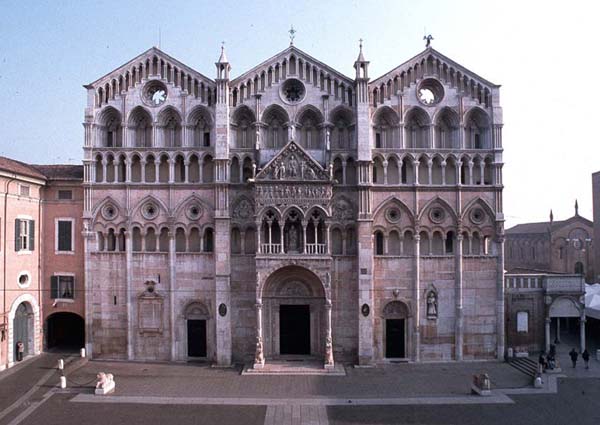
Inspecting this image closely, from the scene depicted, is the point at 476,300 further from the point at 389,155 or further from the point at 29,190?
the point at 29,190

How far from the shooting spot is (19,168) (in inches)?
1398

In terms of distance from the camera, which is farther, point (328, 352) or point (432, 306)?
point (432, 306)

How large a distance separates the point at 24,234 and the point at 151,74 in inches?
545

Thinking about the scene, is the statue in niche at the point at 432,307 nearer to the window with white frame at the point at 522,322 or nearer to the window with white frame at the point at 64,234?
the window with white frame at the point at 522,322

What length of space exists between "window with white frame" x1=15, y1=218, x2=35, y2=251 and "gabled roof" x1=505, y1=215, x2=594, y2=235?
183 ft

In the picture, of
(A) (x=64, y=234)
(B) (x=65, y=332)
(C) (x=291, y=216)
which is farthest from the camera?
(B) (x=65, y=332)

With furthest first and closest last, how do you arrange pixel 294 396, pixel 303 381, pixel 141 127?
1. pixel 141 127
2. pixel 303 381
3. pixel 294 396

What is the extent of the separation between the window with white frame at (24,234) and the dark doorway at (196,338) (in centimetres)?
1214

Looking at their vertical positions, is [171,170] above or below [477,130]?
below

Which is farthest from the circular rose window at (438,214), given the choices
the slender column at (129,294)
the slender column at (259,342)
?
the slender column at (129,294)

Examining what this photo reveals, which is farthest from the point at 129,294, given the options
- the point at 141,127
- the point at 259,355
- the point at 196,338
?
the point at 141,127

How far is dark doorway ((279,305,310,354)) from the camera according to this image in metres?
36.1

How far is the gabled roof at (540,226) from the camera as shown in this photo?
207 ft

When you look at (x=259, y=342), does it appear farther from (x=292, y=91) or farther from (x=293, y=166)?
(x=292, y=91)
